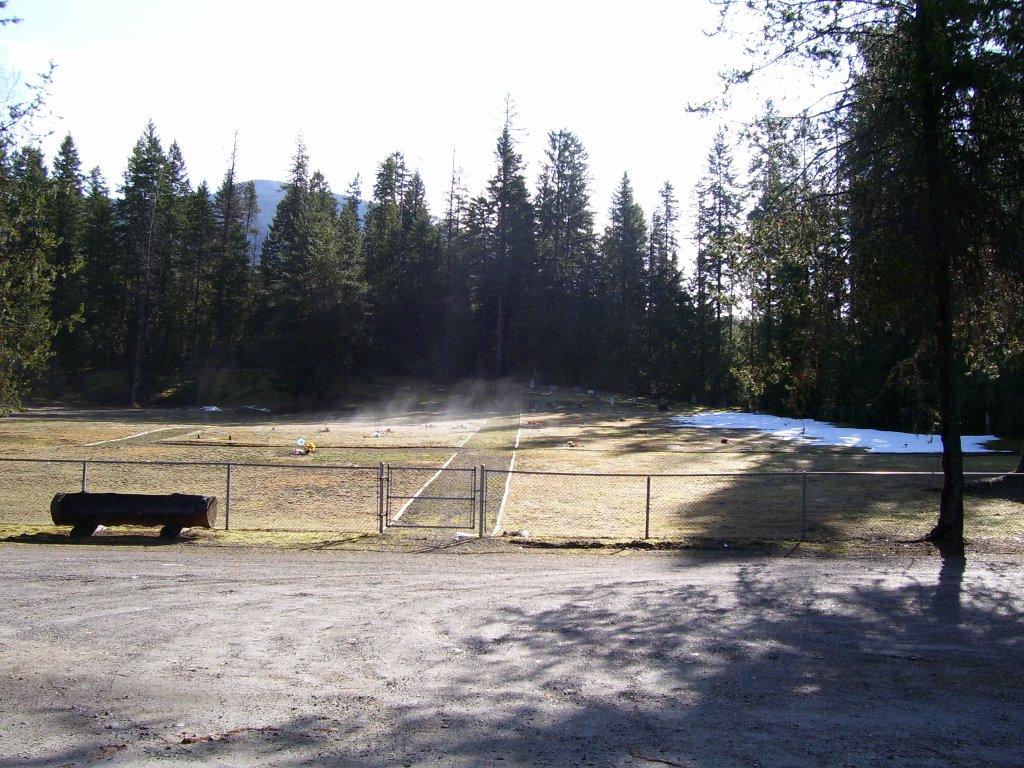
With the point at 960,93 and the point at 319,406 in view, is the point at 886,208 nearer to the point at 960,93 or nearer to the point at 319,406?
the point at 960,93

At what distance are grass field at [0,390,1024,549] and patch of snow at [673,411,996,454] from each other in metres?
2.05

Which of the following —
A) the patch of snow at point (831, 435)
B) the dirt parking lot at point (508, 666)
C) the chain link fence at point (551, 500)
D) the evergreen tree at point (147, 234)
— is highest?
the evergreen tree at point (147, 234)

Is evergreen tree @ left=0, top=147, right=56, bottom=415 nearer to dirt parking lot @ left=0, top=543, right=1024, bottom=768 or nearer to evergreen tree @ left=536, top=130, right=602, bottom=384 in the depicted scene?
dirt parking lot @ left=0, top=543, right=1024, bottom=768

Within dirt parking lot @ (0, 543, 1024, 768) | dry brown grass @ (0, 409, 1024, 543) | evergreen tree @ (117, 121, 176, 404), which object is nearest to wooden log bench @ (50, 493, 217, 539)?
dry brown grass @ (0, 409, 1024, 543)

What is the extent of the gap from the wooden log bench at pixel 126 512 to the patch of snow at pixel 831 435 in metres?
21.1

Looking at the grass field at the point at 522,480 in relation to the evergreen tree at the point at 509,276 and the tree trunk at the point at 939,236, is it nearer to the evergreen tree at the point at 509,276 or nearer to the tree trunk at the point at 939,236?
the tree trunk at the point at 939,236

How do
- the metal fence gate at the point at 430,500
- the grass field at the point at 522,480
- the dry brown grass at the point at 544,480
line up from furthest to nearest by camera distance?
the dry brown grass at the point at 544,480 → the grass field at the point at 522,480 → the metal fence gate at the point at 430,500

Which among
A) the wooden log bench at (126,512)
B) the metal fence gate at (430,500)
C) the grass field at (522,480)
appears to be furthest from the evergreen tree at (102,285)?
the wooden log bench at (126,512)

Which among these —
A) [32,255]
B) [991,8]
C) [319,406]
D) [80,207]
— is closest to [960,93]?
[991,8]

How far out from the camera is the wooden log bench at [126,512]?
44.4 ft

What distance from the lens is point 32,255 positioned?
20.0m

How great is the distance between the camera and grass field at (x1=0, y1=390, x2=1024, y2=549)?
15211 mm

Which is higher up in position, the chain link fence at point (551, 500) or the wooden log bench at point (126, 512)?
the wooden log bench at point (126, 512)

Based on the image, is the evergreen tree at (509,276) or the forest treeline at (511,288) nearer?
the forest treeline at (511,288)
